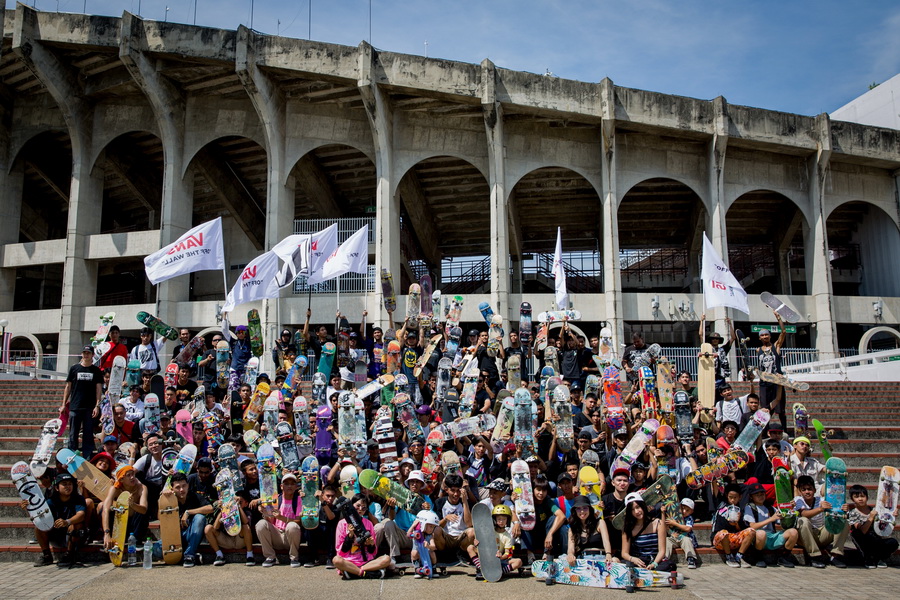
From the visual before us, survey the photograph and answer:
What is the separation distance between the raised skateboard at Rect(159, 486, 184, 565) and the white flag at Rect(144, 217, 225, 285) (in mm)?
7733

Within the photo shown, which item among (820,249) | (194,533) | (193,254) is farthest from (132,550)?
(820,249)

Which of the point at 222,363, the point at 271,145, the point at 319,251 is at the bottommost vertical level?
the point at 222,363

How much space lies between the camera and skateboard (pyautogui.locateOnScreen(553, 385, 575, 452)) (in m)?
7.96

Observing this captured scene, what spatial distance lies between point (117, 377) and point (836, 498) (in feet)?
32.2

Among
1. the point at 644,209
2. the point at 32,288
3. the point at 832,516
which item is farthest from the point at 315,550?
the point at 32,288

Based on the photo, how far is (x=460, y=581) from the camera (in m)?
6.57

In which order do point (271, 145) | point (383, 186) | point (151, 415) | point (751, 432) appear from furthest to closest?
point (271, 145)
point (383, 186)
point (151, 415)
point (751, 432)

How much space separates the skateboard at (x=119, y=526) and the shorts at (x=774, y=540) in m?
6.34

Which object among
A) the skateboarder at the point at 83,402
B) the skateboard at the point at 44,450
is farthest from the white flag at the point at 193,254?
the skateboard at the point at 44,450

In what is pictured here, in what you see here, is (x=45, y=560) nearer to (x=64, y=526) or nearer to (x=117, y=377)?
(x=64, y=526)

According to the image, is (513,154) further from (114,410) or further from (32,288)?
(32,288)

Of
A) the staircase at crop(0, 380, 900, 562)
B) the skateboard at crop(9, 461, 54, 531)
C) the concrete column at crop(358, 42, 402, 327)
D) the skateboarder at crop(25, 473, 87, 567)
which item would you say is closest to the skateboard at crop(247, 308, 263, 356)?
the staircase at crop(0, 380, 900, 562)

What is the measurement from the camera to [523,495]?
6918 millimetres

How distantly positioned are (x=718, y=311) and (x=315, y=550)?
1757cm
